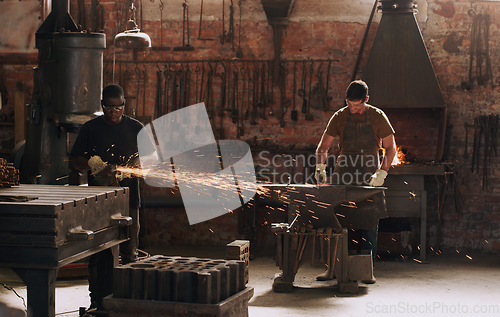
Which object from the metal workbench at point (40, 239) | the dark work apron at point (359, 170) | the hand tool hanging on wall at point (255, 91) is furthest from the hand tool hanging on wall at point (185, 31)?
the metal workbench at point (40, 239)

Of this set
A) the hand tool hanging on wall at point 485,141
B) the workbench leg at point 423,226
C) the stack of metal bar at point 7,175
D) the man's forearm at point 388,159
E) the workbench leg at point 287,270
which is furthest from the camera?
the hand tool hanging on wall at point 485,141

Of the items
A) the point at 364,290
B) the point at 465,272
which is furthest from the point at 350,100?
the point at 465,272

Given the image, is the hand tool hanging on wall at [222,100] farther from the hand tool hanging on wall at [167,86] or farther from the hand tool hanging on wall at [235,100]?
the hand tool hanging on wall at [167,86]

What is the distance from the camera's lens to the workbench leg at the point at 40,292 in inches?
124

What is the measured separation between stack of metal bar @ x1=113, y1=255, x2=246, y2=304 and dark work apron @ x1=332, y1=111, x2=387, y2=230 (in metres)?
2.55

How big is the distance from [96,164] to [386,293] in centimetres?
246

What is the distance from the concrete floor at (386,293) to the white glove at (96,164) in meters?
0.94

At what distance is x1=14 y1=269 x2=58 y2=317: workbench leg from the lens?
3.16 meters

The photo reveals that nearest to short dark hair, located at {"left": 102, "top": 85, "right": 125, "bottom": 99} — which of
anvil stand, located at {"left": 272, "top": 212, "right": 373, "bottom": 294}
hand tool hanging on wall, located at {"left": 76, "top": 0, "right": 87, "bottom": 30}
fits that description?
anvil stand, located at {"left": 272, "top": 212, "right": 373, "bottom": 294}

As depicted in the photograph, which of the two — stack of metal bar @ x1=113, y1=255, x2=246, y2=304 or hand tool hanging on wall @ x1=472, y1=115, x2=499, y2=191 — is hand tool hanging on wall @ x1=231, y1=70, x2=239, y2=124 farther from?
stack of metal bar @ x1=113, y1=255, x2=246, y2=304

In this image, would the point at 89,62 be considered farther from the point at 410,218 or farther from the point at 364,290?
the point at 410,218

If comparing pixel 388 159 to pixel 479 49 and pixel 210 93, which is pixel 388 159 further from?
pixel 210 93

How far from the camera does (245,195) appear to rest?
24.1ft

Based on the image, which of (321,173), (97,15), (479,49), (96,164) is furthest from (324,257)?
(97,15)
